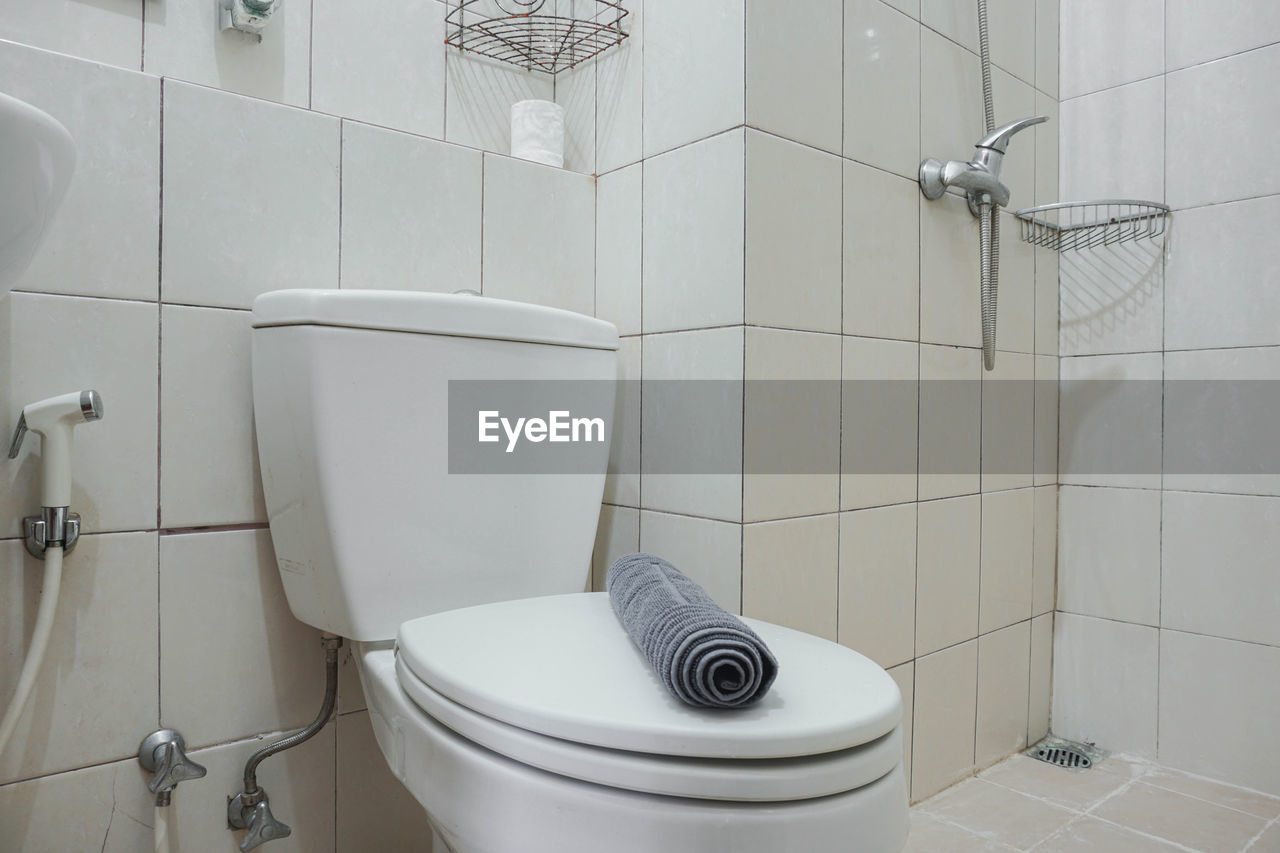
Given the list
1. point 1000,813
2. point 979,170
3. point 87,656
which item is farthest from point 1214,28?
point 87,656

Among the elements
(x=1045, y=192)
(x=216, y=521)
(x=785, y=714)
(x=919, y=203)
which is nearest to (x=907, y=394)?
(x=919, y=203)

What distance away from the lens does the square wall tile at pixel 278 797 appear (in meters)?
1.00

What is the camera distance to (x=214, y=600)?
1018 millimetres

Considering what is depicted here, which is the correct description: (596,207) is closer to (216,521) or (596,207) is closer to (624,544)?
(624,544)

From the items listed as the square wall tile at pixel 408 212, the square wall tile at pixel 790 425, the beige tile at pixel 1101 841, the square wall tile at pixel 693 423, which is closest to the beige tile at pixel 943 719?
the beige tile at pixel 1101 841

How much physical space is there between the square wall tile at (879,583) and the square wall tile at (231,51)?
39.0 inches

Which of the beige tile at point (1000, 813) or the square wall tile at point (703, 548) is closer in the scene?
the square wall tile at point (703, 548)

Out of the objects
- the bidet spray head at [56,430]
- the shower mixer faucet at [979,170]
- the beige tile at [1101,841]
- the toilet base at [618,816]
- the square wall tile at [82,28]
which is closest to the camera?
the toilet base at [618,816]

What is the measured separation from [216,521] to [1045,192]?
5.11 feet

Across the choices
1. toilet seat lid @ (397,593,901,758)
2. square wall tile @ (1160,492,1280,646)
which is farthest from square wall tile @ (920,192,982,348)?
toilet seat lid @ (397,593,901,758)

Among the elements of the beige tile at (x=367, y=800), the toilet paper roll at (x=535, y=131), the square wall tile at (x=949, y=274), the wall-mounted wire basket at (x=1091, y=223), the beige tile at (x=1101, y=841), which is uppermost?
the toilet paper roll at (x=535, y=131)

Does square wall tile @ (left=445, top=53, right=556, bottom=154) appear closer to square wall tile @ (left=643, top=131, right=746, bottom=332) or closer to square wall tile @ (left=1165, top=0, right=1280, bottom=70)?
square wall tile @ (left=643, top=131, right=746, bottom=332)

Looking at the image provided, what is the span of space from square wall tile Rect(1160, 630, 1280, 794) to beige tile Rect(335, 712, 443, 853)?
1305 mm

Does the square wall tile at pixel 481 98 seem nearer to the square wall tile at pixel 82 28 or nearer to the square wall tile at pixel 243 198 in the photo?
the square wall tile at pixel 243 198
